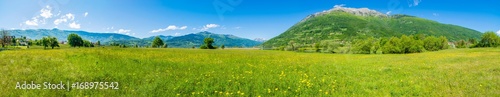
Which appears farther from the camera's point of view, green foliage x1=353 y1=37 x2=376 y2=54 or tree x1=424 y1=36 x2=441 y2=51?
tree x1=424 y1=36 x2=441 y2=51

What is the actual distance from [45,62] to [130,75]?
18.7 feet

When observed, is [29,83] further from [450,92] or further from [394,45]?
[394,45]

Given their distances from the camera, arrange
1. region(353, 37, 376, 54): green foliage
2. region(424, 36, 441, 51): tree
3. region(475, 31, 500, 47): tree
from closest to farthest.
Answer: region(353, 37, 376, 54): green foliage → region(424, 36, 441, 51): tree → region(475, 31, 500, 47): tree

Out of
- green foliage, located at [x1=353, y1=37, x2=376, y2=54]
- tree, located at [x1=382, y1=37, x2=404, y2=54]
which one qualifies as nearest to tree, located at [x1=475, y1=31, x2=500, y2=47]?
tree, located at [x1=382, y1=37, x2=404, y2=54]

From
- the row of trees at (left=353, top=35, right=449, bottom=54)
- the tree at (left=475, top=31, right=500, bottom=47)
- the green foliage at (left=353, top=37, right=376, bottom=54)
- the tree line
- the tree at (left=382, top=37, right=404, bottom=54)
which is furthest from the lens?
the tree at (left=475, top=31, right=500, bottom=47)

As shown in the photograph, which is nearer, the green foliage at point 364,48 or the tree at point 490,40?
the green foliage at point 364,48

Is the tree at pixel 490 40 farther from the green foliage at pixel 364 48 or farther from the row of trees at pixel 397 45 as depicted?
the green foliage at pixel 364 48

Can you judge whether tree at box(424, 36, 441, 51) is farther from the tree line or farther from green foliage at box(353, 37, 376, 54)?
green foliage at box(353, 37, 376, 54)

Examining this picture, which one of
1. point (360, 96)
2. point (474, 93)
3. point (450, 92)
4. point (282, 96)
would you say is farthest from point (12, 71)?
point (474, 93)

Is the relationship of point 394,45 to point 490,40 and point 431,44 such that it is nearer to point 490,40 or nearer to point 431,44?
point 431,44

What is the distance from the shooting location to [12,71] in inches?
502

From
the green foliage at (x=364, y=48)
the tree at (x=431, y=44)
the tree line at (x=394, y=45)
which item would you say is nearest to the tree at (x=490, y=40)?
the tree line at (x=394, y=45)

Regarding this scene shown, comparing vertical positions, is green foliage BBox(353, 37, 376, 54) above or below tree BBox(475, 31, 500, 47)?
below

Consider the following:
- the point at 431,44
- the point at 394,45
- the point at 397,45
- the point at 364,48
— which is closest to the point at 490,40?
the point at 431,44
